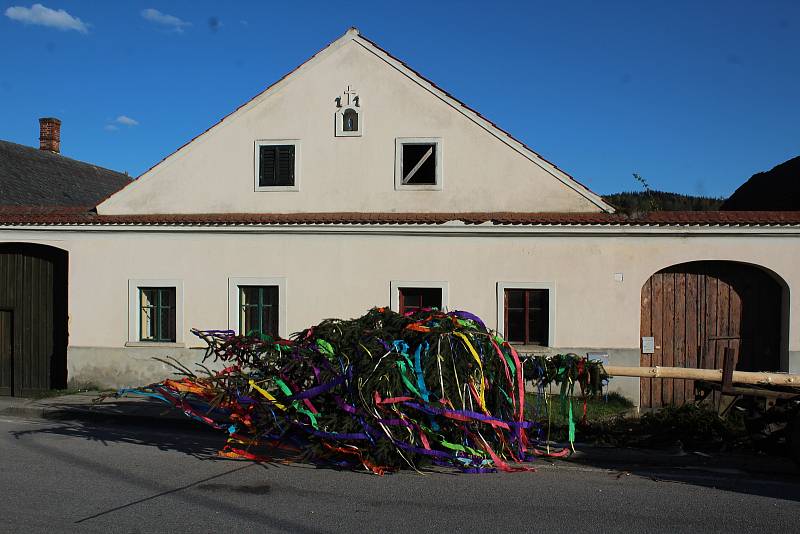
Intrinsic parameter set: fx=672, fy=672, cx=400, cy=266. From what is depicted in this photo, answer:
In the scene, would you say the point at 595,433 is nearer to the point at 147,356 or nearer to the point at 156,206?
the point at 147,356

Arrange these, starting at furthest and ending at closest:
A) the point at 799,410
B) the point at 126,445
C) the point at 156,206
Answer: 1. the point at 156,206
2. the point at 126,445
3. the point at 799,410

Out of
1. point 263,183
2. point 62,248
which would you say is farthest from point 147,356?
point 263,183

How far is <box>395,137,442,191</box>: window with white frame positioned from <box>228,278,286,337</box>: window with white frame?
3.23 m

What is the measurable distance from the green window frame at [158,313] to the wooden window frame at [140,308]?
0.23ft

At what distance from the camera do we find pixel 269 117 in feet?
46.9

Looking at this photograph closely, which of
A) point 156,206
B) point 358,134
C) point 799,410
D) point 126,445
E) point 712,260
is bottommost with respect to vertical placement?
point 126,445

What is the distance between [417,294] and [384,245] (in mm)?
1170

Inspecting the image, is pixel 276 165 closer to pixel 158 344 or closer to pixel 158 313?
pixel 158 313

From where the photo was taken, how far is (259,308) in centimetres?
1366

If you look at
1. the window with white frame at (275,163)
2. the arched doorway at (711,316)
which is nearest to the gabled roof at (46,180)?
the window with white frame at (275,163)

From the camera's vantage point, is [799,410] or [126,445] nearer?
Result: [799,410]

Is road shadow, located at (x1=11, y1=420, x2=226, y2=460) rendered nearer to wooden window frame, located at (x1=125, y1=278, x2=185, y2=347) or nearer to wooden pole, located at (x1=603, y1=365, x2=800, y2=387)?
wooden window frame, located at (x1=125, y1=278, x2=185, y2=347)

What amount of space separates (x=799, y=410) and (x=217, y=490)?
21.2 ft

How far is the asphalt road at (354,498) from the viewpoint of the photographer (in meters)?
5.97
